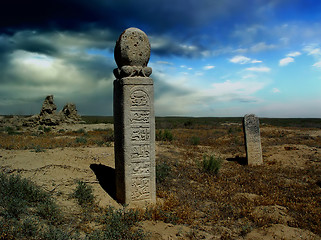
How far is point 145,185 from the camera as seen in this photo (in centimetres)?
494

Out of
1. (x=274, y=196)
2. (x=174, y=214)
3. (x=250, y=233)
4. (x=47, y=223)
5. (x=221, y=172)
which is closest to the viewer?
(x=47, y=223)

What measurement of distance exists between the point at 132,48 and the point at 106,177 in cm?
343

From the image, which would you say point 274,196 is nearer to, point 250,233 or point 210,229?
point 250,233

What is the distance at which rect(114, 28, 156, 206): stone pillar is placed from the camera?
469cm

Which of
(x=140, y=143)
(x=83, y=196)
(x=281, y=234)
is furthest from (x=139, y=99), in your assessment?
(x=281, y=234)

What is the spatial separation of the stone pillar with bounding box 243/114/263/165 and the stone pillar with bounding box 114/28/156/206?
604 cm

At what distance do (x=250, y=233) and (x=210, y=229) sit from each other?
2.30 feet

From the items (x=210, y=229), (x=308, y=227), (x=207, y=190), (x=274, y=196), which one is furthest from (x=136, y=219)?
(x=274, y=196)

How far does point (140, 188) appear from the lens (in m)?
4.91

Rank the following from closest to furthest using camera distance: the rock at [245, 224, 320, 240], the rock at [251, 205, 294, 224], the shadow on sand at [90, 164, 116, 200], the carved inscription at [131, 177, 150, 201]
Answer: the rock at [245, 224, 320, 240] < the rock at [251, 205, 294, 224] < the carved inscription at [131, 177, 150, 201] < the shadow on sand at [90, 164, 116, 200]

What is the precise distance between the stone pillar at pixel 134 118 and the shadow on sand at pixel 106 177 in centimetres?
75

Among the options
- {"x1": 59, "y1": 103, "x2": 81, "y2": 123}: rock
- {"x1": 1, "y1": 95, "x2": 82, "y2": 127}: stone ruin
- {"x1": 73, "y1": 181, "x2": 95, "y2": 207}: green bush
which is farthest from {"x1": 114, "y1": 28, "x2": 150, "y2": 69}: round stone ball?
{"x1": 59, "y1": 103, "x2": 81, "y2": 123}: rock

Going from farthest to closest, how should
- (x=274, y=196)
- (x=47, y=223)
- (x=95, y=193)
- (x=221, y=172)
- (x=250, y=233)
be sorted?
(x=221, y=172) → (x=274, y=196) → (x=95, y=193) → (x=250, y=233) → (x=47, y=223)

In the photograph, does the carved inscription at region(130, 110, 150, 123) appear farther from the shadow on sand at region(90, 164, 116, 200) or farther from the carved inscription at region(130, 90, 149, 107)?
the shadow on sand at region(90, 164, 116, 200)
